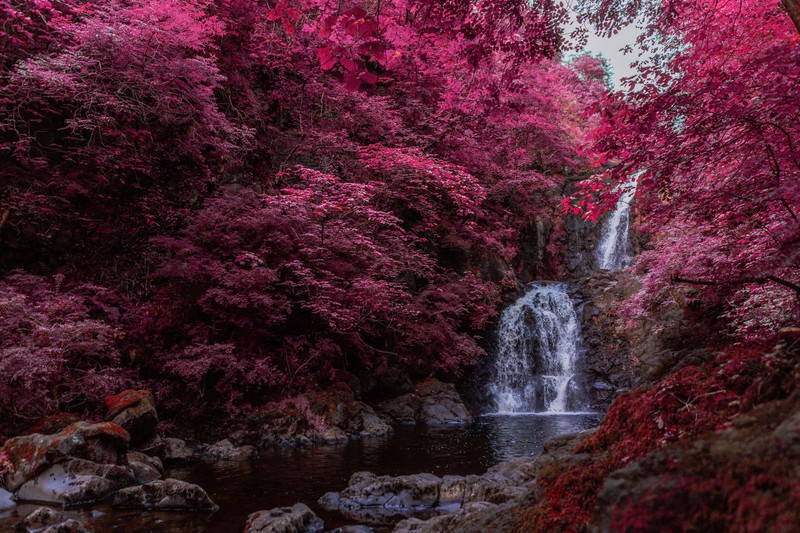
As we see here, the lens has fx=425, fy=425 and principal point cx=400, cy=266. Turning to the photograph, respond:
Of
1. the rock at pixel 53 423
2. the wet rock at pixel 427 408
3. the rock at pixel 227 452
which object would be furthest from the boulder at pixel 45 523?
the wet rock at pixel 427 408

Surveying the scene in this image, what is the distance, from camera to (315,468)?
24.5ft

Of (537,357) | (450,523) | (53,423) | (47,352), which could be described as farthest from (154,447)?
(537,357)

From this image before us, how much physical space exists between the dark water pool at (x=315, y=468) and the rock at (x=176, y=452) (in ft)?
1.20

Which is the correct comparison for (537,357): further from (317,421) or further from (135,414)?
(135,414)

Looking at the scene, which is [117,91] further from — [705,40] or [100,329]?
[705,40]

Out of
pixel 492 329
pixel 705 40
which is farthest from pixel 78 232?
pixel 492 329

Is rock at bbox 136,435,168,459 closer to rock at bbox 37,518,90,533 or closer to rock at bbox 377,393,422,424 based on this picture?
rock at bbox 37,518,90,533

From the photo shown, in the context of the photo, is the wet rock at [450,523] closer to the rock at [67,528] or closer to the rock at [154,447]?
the rock at [67,528]

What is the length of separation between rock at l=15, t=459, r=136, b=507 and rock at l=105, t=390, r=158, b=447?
132 cm

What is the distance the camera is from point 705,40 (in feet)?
15.7

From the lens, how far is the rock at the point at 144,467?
648 centimetres

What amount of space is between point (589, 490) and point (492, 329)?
1510 centimetres

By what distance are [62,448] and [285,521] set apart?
3.68 m

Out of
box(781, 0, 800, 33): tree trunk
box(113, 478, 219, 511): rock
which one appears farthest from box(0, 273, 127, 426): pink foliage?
box(781, 0, 800, 33): tree trunk
